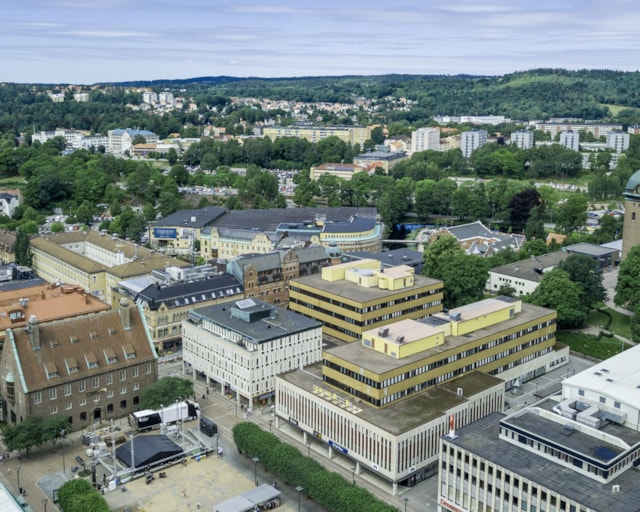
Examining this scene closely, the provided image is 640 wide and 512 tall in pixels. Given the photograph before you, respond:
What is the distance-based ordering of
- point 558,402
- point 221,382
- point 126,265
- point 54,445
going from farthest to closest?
point 126,265, point 221,382, point 54,445, point 558,402

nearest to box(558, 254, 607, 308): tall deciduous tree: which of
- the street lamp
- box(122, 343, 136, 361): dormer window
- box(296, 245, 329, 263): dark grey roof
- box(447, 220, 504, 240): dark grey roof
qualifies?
box(296, 245, 329, 263): dark grey roof

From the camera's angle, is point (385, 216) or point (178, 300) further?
point (385, 216)

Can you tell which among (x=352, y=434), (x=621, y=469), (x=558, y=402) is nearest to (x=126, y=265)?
(x=352, y=434)

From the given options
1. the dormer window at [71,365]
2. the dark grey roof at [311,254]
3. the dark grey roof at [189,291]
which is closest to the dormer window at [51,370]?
the dormer window at [71,365]

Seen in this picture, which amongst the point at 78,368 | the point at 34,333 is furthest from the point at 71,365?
the point at 34,333

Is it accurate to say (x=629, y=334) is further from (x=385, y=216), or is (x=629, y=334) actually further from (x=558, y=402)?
(x=385, y=216)

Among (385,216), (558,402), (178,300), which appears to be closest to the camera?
(558,402)

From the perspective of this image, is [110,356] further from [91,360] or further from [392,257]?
[392,257]
